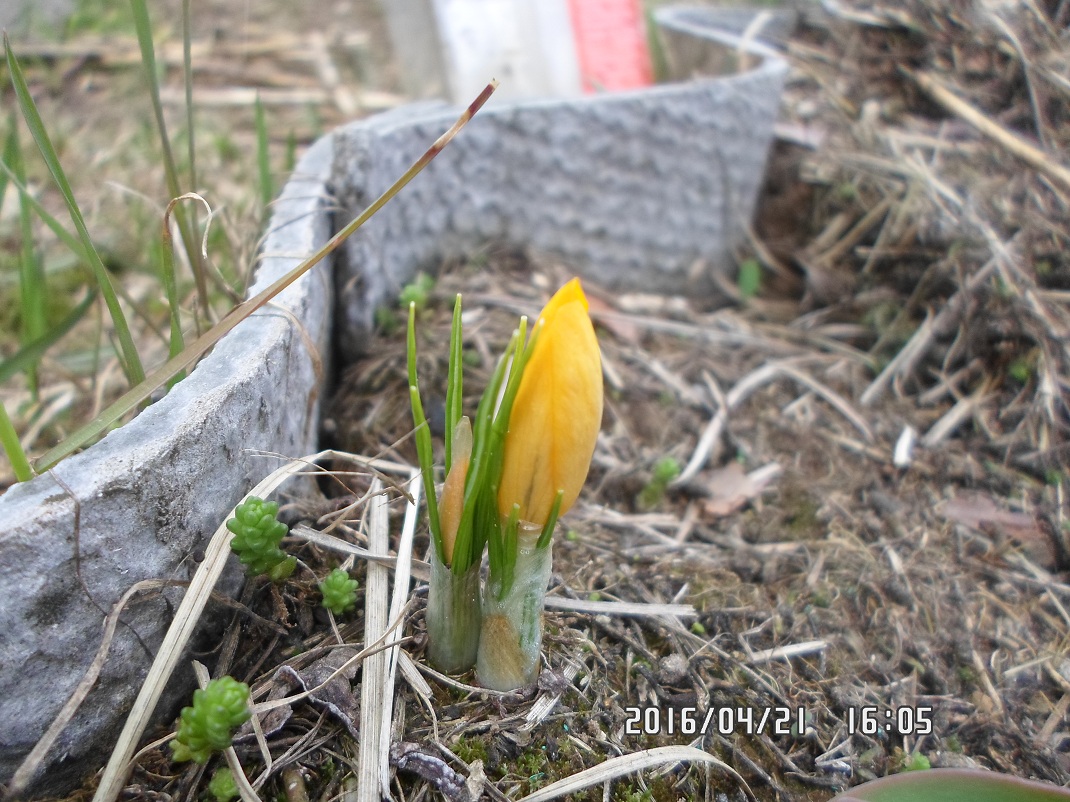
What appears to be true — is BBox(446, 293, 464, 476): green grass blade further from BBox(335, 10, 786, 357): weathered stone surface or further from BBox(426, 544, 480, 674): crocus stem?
BBox(335, 10, 786, 357): weathered stone surface

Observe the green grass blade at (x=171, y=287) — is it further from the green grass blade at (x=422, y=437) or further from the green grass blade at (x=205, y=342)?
the green grass blade at (x=422, y=437)

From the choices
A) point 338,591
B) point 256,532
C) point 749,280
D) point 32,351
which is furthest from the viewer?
point 749,280

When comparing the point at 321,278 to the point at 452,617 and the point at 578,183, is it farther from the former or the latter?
the point at 578,183

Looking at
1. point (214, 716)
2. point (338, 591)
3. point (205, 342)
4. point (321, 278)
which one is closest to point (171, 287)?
point (205, 342)

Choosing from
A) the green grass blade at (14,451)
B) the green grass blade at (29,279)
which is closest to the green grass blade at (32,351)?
the green grass blade at (29,279)

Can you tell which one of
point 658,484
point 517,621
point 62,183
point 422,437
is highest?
point 62,183

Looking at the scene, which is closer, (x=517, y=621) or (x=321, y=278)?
(x=517, y=621)

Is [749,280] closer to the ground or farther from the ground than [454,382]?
closer to the ground
